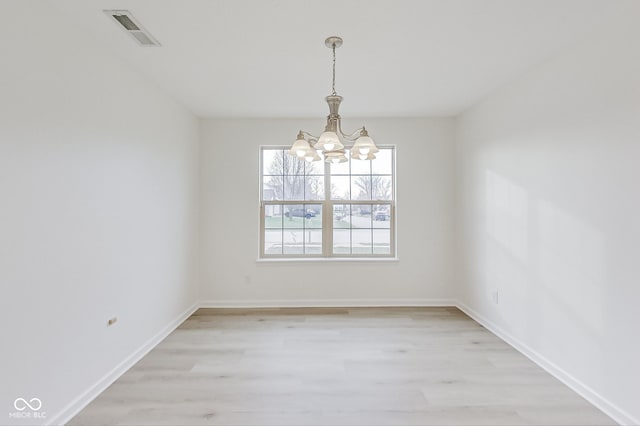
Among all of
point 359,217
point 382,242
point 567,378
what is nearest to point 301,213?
point 359,217

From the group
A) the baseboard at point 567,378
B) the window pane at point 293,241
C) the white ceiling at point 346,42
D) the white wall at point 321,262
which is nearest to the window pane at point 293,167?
the white wall at point 321,262

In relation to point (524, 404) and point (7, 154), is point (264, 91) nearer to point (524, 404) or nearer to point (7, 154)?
point (7, 154)

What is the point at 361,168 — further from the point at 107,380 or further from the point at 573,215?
the point at 107,380

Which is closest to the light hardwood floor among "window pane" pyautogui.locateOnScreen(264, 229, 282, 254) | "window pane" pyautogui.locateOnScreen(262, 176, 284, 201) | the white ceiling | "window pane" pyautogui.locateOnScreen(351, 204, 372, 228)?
"window pane" pyautogui.locateOnScreen(264, 229, 282, 254)

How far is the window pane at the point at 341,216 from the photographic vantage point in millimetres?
4543

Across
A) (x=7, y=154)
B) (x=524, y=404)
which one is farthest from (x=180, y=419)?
(x=524, y=404)

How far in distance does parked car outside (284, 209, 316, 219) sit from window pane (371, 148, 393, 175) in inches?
40.9

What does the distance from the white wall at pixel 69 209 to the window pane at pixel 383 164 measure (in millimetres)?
2722

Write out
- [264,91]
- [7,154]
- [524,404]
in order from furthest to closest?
[264,91] < [524,404] < [7,154]

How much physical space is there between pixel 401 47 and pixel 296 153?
3.78 ft

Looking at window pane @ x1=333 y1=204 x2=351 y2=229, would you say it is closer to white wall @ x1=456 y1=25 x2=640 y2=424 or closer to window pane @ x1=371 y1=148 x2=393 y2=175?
window pane @ x1=371 y1=148 x2=393 y2=175

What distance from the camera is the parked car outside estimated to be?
454cm

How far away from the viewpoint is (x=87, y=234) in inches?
88.9

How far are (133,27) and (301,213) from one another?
2.83m
